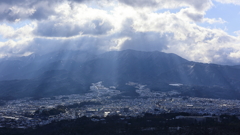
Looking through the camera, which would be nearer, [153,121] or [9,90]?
[153,121]

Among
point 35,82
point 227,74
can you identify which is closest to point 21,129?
point 35,82

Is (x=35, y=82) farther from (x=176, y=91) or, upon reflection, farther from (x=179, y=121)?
(x=179, y=121)

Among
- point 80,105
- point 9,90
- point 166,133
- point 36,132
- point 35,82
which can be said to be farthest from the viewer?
point 35,82

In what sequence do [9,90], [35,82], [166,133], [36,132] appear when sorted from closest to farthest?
[166,133] → [36,132] → [9,90] → [35,82]

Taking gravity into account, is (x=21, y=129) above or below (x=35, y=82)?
below

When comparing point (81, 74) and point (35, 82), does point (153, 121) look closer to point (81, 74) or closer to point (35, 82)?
point (35, 82)

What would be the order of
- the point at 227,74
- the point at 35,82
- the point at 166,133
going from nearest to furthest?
1. the point at 166,133
2. the point at 35,82
3. the point at 227,74

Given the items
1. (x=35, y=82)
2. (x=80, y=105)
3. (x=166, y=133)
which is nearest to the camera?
(x=166, y=133)

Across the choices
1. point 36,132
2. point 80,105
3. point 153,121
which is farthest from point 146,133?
point 80,105

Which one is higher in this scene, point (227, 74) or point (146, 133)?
point (227, 74)
